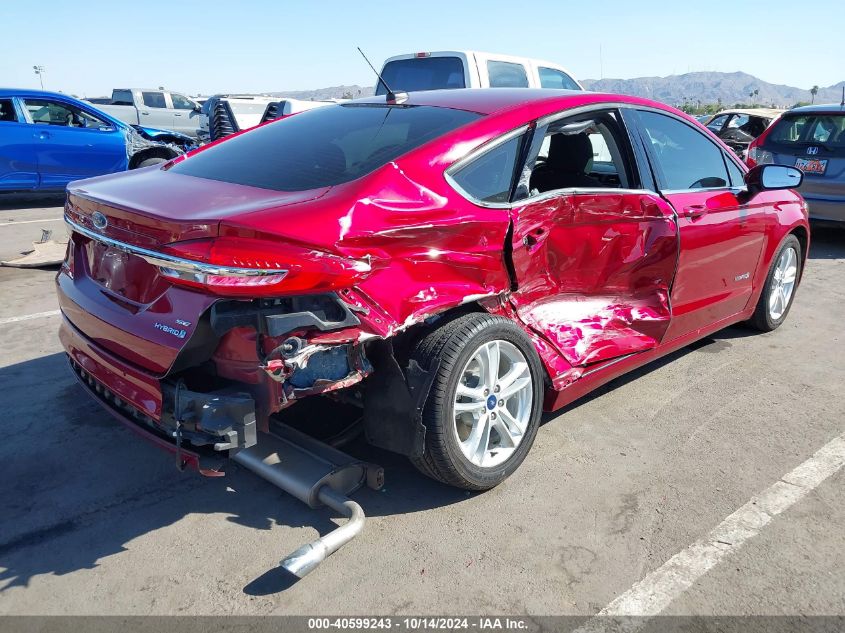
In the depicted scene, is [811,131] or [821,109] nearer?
[811,131]

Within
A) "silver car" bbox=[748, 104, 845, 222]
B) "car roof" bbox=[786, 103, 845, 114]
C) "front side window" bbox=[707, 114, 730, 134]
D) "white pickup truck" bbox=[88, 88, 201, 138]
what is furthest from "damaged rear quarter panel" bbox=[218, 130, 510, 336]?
"white pickup truck" bbox=[88, 88, 201, 138]

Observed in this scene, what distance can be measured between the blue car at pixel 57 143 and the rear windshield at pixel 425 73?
15.0 ft

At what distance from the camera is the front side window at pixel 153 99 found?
2302 cm

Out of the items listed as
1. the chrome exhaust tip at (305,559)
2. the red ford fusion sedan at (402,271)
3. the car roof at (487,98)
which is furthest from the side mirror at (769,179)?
the chrome exhaust tip at (305,559)

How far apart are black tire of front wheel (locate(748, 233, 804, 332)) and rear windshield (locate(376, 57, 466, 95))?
4.39m

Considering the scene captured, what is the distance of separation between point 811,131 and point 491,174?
7197 mm

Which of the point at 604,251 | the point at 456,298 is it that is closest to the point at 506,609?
the point at 456,298

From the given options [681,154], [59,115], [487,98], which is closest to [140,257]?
[487,98]

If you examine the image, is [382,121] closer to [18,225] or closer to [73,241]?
[73,241]

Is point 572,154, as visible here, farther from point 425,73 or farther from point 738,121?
point 738,121

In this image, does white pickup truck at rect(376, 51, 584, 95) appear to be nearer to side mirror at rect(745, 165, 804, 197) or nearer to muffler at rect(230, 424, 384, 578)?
side mirror at rect(745, 165, 804, 197)

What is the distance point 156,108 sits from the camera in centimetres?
2320

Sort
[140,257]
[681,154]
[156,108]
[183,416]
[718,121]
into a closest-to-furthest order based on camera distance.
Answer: [183,416] → [140,257] → [681,154] → [718,121] → [156,108]

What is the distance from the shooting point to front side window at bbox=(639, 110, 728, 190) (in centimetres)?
398
